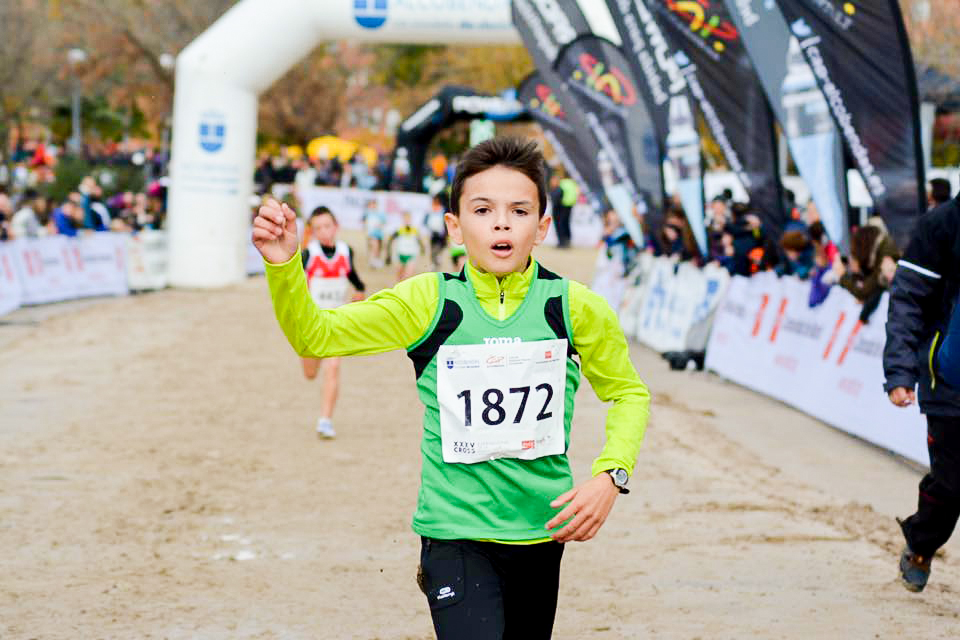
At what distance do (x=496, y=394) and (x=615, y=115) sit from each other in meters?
16.4

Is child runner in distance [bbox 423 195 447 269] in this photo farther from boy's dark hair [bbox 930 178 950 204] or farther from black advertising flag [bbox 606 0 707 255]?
boy's dark hair [bbox 930 178 950 204]

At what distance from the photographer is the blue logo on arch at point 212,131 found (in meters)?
22.8

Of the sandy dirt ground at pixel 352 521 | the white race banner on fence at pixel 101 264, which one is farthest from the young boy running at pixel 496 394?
Result: the white race banner on fence at pixel 101 264

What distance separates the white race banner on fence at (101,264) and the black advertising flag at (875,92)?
1443 centimetres

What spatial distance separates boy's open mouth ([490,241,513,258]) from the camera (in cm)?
355

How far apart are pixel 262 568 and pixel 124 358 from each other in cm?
903

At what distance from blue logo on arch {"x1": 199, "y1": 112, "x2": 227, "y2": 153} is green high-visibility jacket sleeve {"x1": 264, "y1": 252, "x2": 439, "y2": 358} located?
64.6ft

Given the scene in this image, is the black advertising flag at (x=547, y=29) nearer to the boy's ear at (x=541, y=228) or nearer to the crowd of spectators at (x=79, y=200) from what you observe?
the crowd of spectators at (x=79, y=200)

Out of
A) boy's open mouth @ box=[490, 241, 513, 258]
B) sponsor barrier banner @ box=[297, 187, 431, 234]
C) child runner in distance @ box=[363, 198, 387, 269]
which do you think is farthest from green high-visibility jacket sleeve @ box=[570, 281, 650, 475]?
sponsor barrier banner @ box=[297, 187, 431, 234]

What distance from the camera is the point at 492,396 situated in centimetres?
362

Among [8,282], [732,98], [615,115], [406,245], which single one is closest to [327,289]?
[732,98]

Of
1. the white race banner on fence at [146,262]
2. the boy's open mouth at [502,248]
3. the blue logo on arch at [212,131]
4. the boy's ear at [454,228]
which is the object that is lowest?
the white race banner on fence at [146,262]

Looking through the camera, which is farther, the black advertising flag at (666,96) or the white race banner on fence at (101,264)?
the white race banner on fence at (101,264)

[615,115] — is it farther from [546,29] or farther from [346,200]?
[346,200]
